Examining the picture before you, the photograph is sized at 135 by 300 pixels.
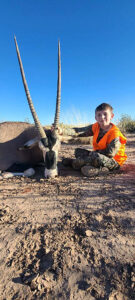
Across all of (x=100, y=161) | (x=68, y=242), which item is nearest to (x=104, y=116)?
(x=100, y=161)

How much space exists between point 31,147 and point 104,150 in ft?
5.27

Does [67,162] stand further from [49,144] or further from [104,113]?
[104,113]

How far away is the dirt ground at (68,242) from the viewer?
1128mm

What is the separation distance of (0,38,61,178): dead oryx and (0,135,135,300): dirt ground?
70 centimetres

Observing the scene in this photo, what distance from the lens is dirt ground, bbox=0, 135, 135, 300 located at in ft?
3.70

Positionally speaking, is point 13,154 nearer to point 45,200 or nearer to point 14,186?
point 14,186

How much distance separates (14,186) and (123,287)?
7.29 ft

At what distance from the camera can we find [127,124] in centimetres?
924

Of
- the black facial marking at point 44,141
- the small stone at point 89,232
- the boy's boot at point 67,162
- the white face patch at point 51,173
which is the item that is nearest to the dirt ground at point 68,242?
the small stone at point 89,232

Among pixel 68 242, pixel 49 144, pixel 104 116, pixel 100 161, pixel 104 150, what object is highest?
pixel 104 116

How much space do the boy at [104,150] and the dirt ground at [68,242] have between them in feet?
1.73

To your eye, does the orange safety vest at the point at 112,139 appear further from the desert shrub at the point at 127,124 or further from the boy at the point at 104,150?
the desert shrub at the point at 127,124

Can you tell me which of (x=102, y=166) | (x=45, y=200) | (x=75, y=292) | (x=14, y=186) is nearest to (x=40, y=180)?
(x=14, y=186)

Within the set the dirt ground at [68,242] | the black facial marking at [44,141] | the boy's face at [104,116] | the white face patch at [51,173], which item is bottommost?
the dirt ground at [68,242]
